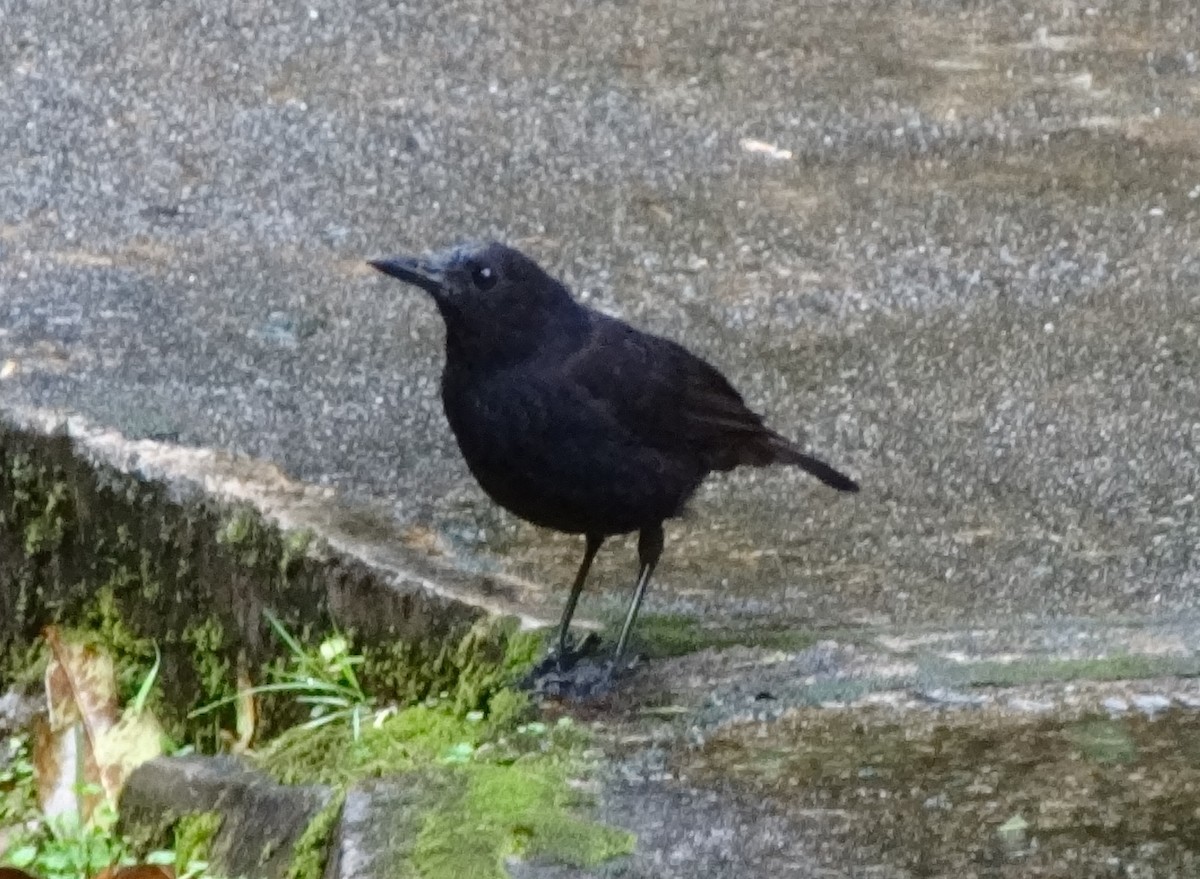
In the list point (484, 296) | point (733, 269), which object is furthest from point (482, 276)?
point (733, 269)

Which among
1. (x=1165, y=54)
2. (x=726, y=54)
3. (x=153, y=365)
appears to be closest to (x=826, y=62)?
(x=726, y=54)

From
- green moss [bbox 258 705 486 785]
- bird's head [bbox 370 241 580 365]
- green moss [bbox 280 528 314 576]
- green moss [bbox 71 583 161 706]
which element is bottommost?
green moss [bbox 71 583 161 706]

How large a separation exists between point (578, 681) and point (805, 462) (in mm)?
890

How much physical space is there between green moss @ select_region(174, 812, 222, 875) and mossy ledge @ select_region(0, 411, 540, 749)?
47 cm

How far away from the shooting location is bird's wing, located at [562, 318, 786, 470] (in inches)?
145

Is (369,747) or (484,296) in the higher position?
(484,296)

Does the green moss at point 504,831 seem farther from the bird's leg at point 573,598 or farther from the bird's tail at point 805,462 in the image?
the bird's tail at point 805,462

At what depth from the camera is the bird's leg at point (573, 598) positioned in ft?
11.7

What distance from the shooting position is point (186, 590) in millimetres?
4254

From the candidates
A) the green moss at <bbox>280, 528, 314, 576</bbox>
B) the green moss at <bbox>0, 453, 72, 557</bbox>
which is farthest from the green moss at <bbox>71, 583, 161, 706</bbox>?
the green moss at <bbox>280, 528, 314, 576</bbox>

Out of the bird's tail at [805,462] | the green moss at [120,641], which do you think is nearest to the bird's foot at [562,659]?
the bird's tail at [805,462]

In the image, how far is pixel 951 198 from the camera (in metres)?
6.41

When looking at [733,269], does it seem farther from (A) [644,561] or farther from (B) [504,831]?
(B) [504,831]

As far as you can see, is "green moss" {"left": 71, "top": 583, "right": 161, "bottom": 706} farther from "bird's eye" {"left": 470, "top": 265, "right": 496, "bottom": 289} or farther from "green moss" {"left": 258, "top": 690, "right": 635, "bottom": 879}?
"bird's eye" {"left": 470, "top": 265, "right": 496, "bottom": 289}
